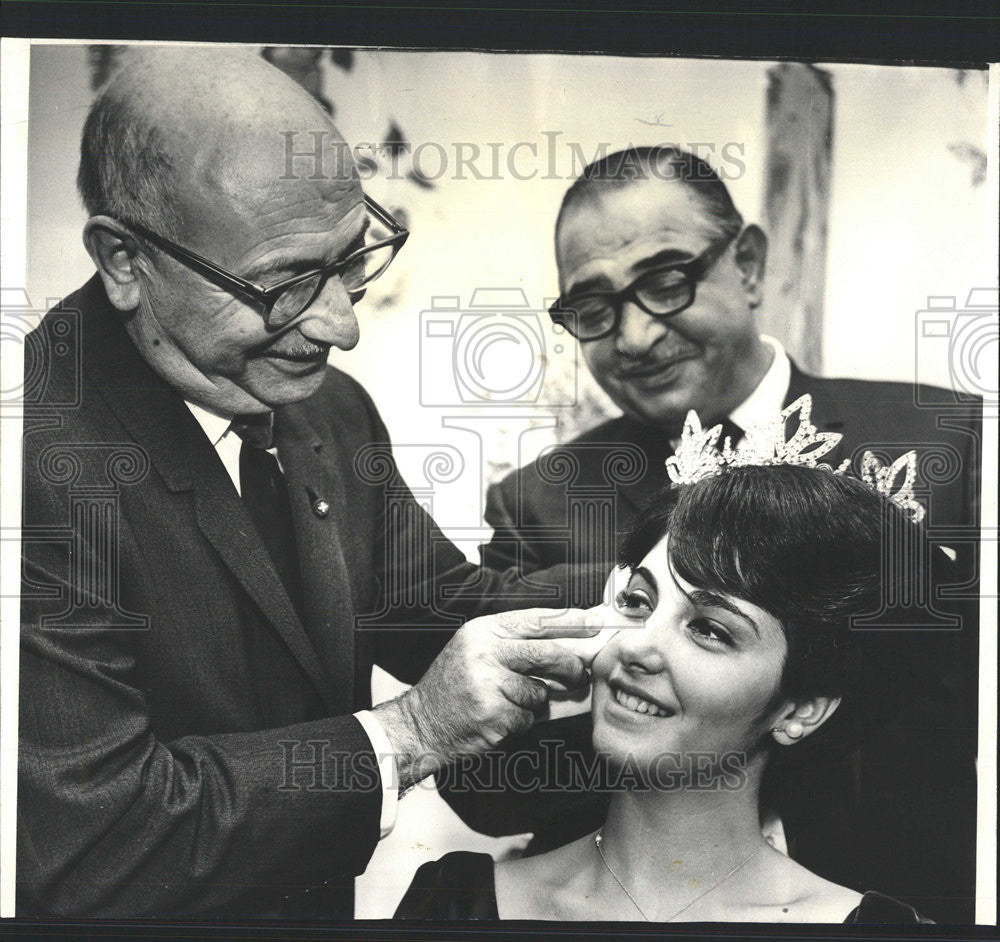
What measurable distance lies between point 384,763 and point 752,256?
1.58 metres

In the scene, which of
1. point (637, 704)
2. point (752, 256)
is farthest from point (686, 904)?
point (752, 256)

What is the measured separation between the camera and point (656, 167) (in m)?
3.14

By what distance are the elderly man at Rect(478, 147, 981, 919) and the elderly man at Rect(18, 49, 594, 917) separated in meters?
0.25

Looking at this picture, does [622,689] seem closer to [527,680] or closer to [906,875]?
[527,680]

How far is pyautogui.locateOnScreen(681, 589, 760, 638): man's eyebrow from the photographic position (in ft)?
9.87

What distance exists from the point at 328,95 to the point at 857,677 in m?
1.97

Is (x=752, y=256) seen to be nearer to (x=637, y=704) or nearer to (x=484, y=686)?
(x=637, y=704)

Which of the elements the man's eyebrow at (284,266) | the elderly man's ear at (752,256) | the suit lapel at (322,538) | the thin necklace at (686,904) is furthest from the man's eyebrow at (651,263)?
the thin necklace at (686,904)

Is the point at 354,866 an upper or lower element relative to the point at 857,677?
lower

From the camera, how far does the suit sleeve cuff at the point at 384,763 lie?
10.1 ft

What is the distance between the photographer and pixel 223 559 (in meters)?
3.01

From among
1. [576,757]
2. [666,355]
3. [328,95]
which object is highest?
[328,95]

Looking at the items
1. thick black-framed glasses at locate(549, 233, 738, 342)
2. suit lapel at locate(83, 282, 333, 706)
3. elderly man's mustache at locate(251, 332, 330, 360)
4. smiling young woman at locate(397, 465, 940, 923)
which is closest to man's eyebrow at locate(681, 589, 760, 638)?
smiling young woman at locate(397, 465, 940, 923)

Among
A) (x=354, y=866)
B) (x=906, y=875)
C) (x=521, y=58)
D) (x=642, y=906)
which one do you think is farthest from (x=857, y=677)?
(x=521, y=58)
